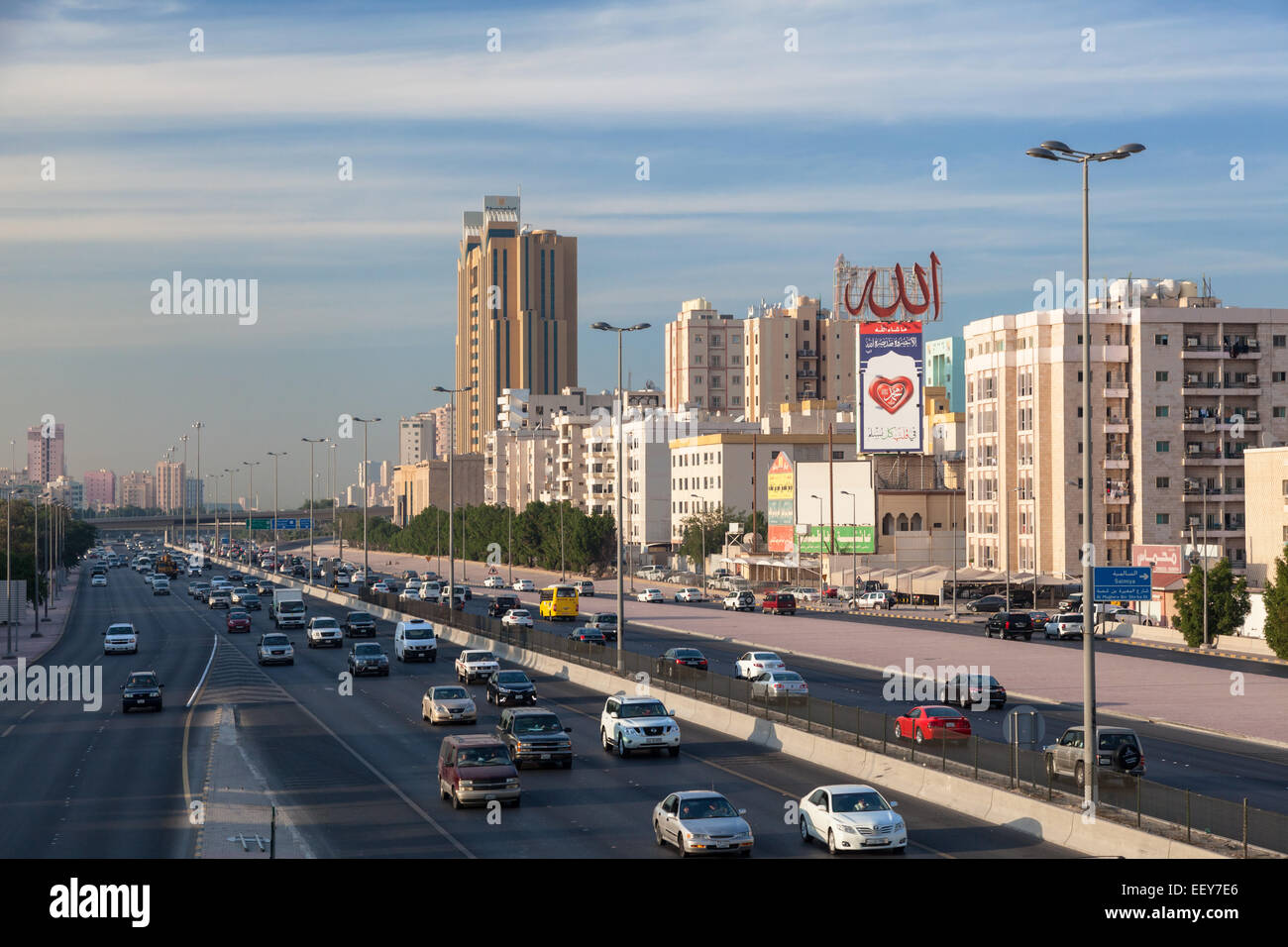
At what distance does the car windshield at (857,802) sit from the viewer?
2541cm

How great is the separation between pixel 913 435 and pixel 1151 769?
96.3 metres

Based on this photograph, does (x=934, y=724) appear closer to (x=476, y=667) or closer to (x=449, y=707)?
(x=449, y=707)

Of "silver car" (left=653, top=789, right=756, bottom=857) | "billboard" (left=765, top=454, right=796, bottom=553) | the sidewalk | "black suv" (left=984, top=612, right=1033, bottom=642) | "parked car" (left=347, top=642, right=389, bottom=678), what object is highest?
"billboard" (left=765, top=454, right=796, bottom=553)

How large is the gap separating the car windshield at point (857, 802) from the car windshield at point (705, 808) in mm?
1904

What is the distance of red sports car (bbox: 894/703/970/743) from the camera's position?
Answer: 36531mm

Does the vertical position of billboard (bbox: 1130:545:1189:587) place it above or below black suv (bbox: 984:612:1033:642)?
above

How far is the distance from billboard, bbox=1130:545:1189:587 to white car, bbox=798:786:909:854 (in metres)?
63.2

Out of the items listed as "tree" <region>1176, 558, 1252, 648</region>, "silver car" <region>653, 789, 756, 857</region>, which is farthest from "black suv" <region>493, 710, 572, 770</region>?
"tree" <region>1176, 558, 1252, 648</region>

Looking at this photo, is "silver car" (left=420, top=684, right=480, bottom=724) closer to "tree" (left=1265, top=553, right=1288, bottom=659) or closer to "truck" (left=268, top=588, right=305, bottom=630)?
"tree" (left=1265, top=553, right=1288, bottom=659)

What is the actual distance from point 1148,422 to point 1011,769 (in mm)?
93119

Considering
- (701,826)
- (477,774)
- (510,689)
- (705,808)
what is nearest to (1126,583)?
(510,689)

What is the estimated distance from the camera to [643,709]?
127 ft
